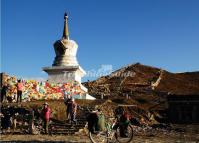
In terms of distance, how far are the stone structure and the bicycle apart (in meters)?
20.2

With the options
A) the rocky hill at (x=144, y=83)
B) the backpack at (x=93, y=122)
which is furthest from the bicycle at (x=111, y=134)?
the rocky hill at (x=144, y=83)

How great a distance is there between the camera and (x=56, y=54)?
40594mm

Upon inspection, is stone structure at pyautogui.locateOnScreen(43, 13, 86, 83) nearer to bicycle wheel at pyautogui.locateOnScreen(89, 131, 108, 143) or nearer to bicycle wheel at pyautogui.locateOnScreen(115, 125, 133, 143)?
bicycle wheel at pyautogui.locateOnScreen(115, 125, 133, 143)

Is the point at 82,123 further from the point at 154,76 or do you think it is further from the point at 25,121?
the point at 154,76

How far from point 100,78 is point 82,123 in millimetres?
38583

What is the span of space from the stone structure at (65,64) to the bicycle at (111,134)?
20.2 meters

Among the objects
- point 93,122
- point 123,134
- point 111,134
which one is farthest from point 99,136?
point 123,134

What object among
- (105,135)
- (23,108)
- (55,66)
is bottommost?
(105,135)

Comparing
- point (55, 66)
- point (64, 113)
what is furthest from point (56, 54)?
point (64, 113)

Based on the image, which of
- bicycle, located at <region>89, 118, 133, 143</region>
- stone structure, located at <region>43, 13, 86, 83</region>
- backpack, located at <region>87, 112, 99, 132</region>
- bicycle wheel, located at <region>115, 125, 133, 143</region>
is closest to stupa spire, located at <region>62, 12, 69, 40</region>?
stone structure, located at <region>43, 13, 86, 83</region>

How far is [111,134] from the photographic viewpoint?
16375 millimetres

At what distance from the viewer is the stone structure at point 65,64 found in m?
37.5

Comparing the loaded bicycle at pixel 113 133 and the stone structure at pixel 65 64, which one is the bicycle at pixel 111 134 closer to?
the loaded bicycle at pixel 113 133

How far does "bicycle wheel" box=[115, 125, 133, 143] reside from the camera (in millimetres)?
16719
